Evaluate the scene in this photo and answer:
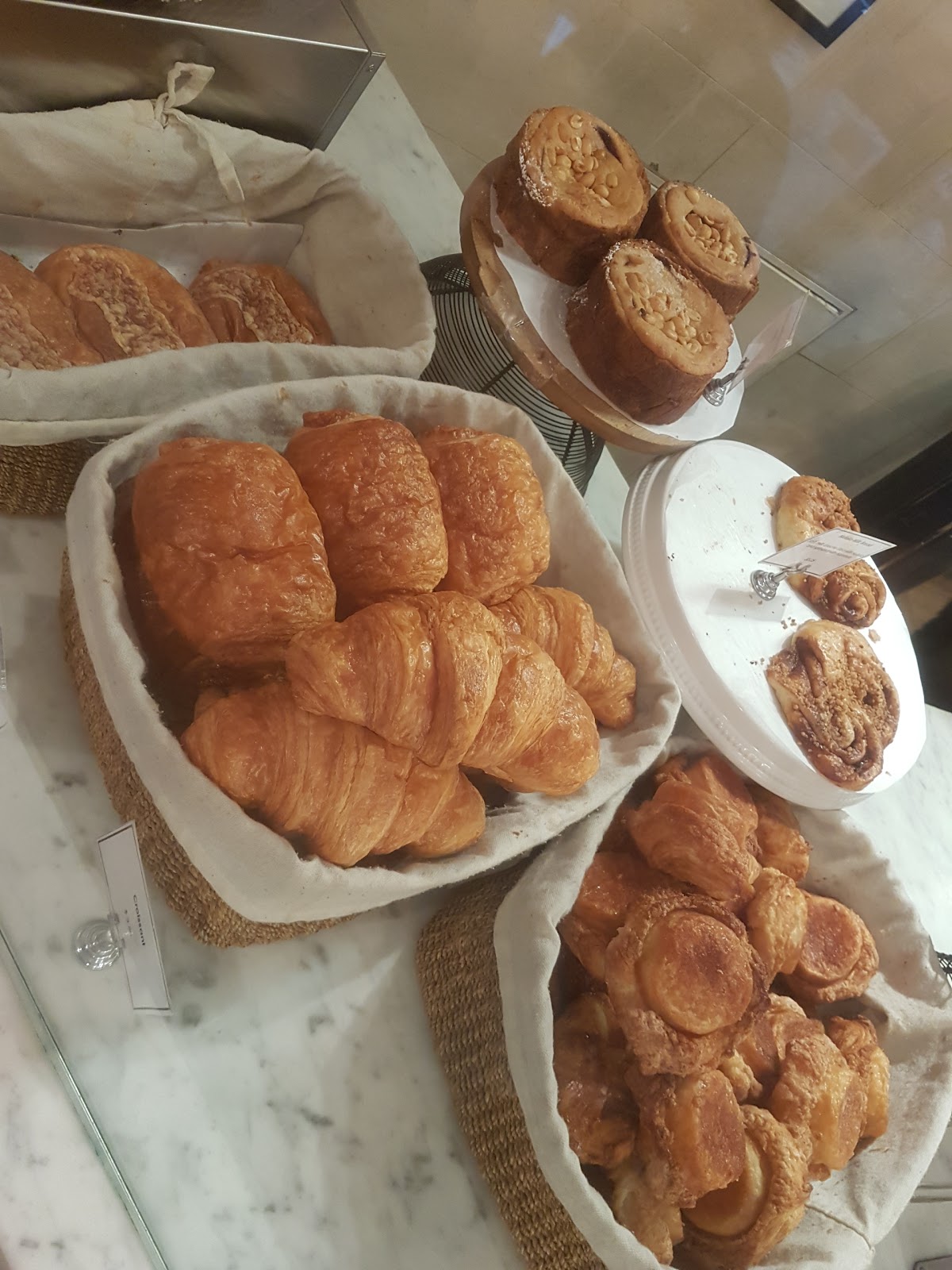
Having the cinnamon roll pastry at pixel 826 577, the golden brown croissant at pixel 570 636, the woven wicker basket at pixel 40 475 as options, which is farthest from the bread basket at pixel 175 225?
the cinnamon roll pastry at pixel 826 577

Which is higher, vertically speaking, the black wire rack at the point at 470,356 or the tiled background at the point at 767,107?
the tiled background at the point at 767,107

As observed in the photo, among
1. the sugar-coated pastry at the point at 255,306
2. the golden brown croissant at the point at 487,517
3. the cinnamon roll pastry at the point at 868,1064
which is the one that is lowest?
the sugar-coated pastry at the point at 255,306

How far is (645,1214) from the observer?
0.91 m

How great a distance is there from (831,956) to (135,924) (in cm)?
89

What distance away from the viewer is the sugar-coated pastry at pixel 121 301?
1.02m

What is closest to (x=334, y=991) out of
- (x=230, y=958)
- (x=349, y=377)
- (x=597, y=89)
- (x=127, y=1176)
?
(x=230, y=958)

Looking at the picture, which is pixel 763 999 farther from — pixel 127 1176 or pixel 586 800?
pixel 127 1176

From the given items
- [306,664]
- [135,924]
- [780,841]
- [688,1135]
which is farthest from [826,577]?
[135,924]

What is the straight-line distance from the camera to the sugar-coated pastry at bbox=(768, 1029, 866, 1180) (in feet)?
3.30

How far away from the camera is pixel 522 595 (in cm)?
101

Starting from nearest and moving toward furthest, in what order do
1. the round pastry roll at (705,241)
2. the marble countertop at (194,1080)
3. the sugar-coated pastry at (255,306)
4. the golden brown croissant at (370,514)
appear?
the marble countertop at (194,1080) < the golden brown croissant at (370,514) < the sugar-coated pastry at (255,306) < the round pastry roll at (705,241)

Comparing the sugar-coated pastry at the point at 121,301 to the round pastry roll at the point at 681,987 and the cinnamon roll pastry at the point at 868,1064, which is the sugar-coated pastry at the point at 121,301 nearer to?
the round pastry roll at the point at 681,987

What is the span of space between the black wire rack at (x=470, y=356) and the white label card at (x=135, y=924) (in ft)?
3.15

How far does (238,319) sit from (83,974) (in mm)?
839
